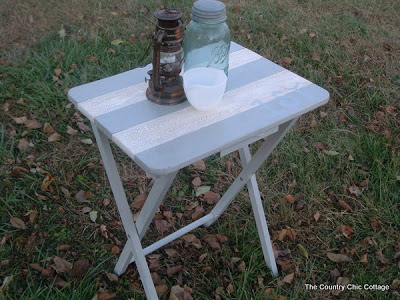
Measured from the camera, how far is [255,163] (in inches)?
73.6

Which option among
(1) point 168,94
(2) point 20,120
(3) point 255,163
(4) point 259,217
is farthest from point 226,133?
(2) point 20,120

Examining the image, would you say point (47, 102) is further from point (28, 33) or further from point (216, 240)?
point (216, 240)

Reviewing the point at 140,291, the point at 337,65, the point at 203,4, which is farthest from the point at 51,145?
the point at 337,65

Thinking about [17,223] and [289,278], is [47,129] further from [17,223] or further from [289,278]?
[289,278]

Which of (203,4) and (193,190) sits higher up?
(203,4)

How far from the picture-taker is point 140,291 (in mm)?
2039

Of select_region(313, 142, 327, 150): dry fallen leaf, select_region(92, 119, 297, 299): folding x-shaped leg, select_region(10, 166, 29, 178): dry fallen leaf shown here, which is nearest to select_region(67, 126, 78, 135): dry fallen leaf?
select_region(10, 166, 29, 178): dry fallen leaf

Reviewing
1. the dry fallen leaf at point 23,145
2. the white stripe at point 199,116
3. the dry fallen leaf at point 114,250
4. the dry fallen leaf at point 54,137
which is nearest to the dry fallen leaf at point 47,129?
the dry fallen leaf at point 54,137

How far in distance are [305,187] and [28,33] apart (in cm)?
257

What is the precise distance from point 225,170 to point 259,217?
2.21 ft

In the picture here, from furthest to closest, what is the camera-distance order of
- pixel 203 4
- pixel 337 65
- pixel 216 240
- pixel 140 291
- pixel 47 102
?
1. pixel 337 65
2. pixel 47 102
3. pixel 216 240
4. pixel 140 291
5. pixel 203 4

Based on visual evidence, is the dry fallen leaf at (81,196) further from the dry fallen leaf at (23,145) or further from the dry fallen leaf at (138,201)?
the dry fallen leaf at (23,145)

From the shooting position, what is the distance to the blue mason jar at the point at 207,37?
4.56 ft

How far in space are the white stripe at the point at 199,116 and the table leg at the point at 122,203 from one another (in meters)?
0.23
